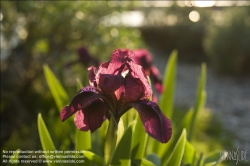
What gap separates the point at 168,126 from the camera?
1311 mm

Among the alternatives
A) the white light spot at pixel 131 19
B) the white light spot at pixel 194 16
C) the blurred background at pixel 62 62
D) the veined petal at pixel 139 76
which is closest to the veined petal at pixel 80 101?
the veined petal at pixel 139 76

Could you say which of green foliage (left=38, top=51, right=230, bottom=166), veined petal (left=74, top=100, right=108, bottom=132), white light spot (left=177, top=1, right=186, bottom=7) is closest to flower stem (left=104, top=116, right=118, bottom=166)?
green foliage (left=38, top=51, right=230, bottom=166)

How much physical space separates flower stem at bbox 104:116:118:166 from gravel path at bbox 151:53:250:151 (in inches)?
95.6

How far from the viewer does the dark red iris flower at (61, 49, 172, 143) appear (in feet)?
4.31

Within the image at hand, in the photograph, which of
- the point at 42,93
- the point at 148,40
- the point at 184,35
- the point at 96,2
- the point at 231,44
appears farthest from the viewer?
the point at 148,40

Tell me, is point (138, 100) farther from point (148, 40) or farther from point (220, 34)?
point (148, 40)

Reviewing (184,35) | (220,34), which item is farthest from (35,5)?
(184,35)

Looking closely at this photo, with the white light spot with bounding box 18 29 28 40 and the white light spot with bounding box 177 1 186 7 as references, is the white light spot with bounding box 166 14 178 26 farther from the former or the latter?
the white light spot with bounding box 18 29 28 40

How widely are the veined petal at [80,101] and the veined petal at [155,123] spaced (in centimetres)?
15

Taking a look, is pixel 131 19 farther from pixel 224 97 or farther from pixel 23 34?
pixel 23 34

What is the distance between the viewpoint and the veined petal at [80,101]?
1.32 meters

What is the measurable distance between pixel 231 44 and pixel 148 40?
3.30 meters

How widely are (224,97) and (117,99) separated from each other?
4.44m

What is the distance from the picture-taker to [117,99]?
139 centimetres
